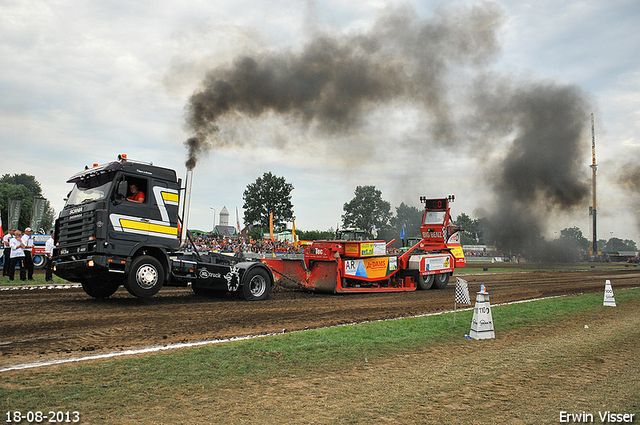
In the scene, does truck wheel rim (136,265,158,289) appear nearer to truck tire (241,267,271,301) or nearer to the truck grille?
the truck grille

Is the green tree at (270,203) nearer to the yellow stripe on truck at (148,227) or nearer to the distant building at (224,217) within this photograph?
the distant building at (224,217)

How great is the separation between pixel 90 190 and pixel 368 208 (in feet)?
252

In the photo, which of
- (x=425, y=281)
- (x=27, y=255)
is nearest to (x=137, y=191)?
(x=27, y=255)

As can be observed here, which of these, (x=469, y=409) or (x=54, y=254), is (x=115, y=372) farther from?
(x=54, y=254)

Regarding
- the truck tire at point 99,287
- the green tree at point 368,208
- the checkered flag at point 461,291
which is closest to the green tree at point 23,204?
the green tree at point 368,208

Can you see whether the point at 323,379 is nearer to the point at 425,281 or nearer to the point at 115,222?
the point at 115,222

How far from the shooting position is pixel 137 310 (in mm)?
9781

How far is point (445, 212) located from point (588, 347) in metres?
13.0

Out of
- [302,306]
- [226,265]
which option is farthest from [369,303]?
[226,265]

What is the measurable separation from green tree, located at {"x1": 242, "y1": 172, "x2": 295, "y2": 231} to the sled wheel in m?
58.2

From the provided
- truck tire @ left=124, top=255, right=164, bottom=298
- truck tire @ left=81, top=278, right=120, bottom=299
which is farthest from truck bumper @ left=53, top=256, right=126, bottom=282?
truck tire @ left=81, top=278, right=120, bottom=299

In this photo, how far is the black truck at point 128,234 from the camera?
991 cm

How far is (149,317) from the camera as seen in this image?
8992 millimetres

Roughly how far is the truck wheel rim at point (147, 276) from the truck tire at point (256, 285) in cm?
255
